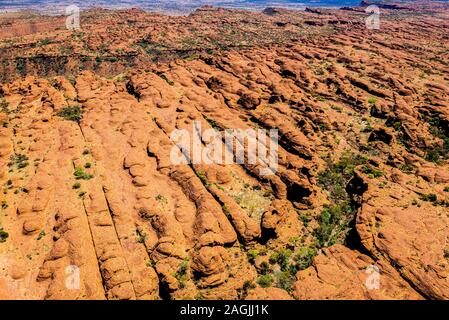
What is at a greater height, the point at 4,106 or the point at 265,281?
the point at 4,106

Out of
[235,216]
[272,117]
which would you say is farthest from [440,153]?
[235,216]

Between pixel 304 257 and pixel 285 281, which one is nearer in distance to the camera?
pixel 285 281

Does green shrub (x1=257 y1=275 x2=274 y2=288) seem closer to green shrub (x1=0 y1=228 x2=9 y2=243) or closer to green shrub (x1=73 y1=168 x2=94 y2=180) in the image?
green shrub (x1=73 y1=168 x2=94 y2=180)

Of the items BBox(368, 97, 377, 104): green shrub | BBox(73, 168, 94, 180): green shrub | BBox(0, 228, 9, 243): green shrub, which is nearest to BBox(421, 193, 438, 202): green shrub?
BBox(368, 97, 377, 104): green shrub

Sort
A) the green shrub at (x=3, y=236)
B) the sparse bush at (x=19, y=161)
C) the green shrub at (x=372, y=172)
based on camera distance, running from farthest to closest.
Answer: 1. the green shrub at (x=372, y=172)
2. the sparse bush at (x=19, y=161)
3. the green shrub at (x=3, y=236)

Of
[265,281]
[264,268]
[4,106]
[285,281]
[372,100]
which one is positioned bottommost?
[285,281]

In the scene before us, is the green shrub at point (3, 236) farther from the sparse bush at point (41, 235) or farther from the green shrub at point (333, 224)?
the green shrub at point (333, 224)

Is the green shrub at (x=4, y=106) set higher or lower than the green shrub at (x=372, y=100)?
higher

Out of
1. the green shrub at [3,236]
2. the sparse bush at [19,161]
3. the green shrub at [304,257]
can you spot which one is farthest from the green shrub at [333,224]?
the sparse bush at [19,161]

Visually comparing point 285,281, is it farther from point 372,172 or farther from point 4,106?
point 4,106

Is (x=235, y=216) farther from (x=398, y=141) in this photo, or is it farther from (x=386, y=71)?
(x=386, y=71)

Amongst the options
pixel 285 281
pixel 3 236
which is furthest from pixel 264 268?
pixel 3 236
